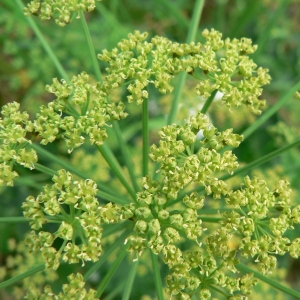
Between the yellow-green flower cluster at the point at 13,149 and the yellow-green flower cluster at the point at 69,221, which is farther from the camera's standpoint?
the yellow-green flower cluster at the point at 13,149

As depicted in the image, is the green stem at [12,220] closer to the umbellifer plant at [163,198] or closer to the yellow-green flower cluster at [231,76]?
the umbellifer plant at [163,198]

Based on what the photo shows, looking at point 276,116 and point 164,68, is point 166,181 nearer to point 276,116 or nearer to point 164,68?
point 164,68

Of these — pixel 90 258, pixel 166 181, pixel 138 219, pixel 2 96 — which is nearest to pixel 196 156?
pixel 166 181

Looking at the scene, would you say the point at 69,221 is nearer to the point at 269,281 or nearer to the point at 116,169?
the point at 116,169

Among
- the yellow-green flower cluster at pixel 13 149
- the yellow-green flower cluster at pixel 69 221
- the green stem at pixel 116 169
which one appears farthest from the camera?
the green stem at pixel 116 169

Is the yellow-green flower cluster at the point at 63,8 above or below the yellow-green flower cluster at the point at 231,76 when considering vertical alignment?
above

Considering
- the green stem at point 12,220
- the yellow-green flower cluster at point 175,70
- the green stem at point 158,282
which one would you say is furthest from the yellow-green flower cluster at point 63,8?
the green stem at point 158,282
